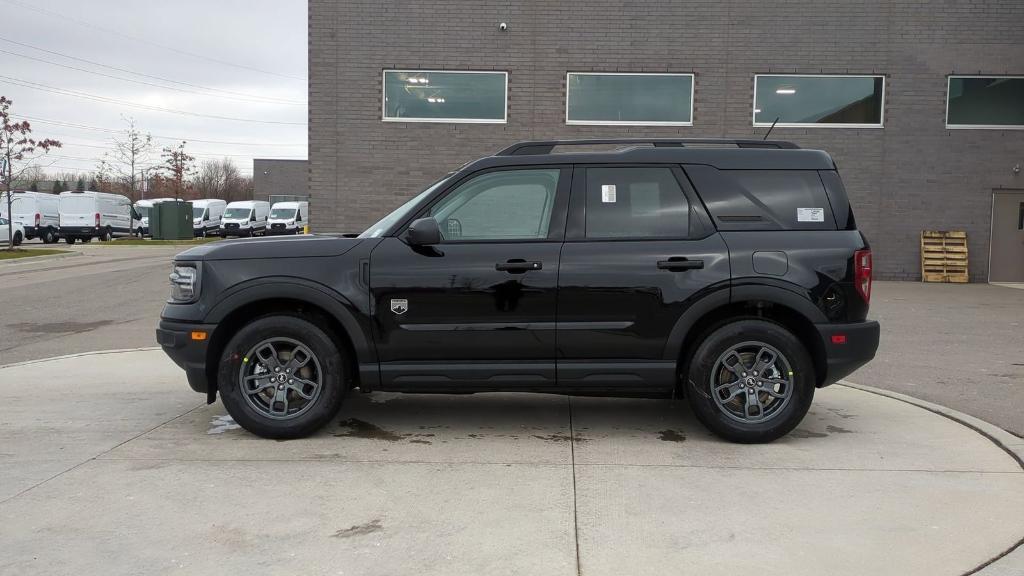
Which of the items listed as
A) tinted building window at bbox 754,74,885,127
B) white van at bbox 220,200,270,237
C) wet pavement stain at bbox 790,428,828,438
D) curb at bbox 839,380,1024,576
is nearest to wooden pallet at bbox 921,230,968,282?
tinted building window at bbox 754,74,885,127

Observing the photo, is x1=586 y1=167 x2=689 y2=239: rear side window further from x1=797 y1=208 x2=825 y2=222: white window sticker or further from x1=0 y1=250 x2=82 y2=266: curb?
x1=0 y1=250 x2=82 y2=266: curb

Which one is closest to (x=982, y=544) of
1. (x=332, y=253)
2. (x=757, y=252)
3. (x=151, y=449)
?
(x=757, y=252)

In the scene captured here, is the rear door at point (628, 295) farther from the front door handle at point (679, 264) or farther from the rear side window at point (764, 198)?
the rear side window at point (764, 198)

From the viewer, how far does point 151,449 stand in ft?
17.4

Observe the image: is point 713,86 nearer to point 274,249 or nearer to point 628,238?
point 628,238

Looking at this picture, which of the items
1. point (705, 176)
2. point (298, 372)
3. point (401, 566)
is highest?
point (705, 176)

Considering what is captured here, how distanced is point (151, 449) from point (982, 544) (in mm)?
4627

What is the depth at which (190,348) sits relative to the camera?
18.0ft

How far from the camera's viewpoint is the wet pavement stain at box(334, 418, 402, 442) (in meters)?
5.66

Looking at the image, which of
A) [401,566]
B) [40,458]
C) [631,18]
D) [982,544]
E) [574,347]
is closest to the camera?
[401,566]

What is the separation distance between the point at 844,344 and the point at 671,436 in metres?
1.26

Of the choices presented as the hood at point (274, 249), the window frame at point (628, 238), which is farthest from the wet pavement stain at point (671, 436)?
the hood at point (274, 249)

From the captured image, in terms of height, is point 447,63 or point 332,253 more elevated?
point 447,63

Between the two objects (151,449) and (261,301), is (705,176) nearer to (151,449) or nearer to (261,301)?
(261,301)
